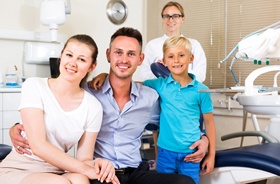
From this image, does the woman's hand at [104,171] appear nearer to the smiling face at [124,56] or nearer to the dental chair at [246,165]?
the smiling face at [124,56]

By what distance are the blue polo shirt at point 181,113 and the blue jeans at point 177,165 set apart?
3 cm

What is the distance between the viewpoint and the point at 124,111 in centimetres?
184

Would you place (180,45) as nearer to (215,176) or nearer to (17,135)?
(215,176)

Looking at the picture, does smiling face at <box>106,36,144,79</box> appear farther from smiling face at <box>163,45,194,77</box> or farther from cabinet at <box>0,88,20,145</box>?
cabinet at <box>0,88,20,145</box>

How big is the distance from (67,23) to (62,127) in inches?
97.9

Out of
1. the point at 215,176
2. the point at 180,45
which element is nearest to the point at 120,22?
the point at 180,45

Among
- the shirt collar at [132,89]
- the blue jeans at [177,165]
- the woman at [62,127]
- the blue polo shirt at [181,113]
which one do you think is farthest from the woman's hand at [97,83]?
the blue jeans at [177,165]

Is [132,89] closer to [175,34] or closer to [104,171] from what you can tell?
[104,171]

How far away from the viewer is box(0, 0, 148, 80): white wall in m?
3.45

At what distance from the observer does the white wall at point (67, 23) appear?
11.3ft

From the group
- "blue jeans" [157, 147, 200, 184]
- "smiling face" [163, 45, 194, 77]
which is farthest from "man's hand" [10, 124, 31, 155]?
"smiling face" [163, 45, 194, 77]

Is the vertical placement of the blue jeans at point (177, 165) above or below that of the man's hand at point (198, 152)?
below

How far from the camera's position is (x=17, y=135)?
164 centimetres

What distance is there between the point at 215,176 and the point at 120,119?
632 mm
